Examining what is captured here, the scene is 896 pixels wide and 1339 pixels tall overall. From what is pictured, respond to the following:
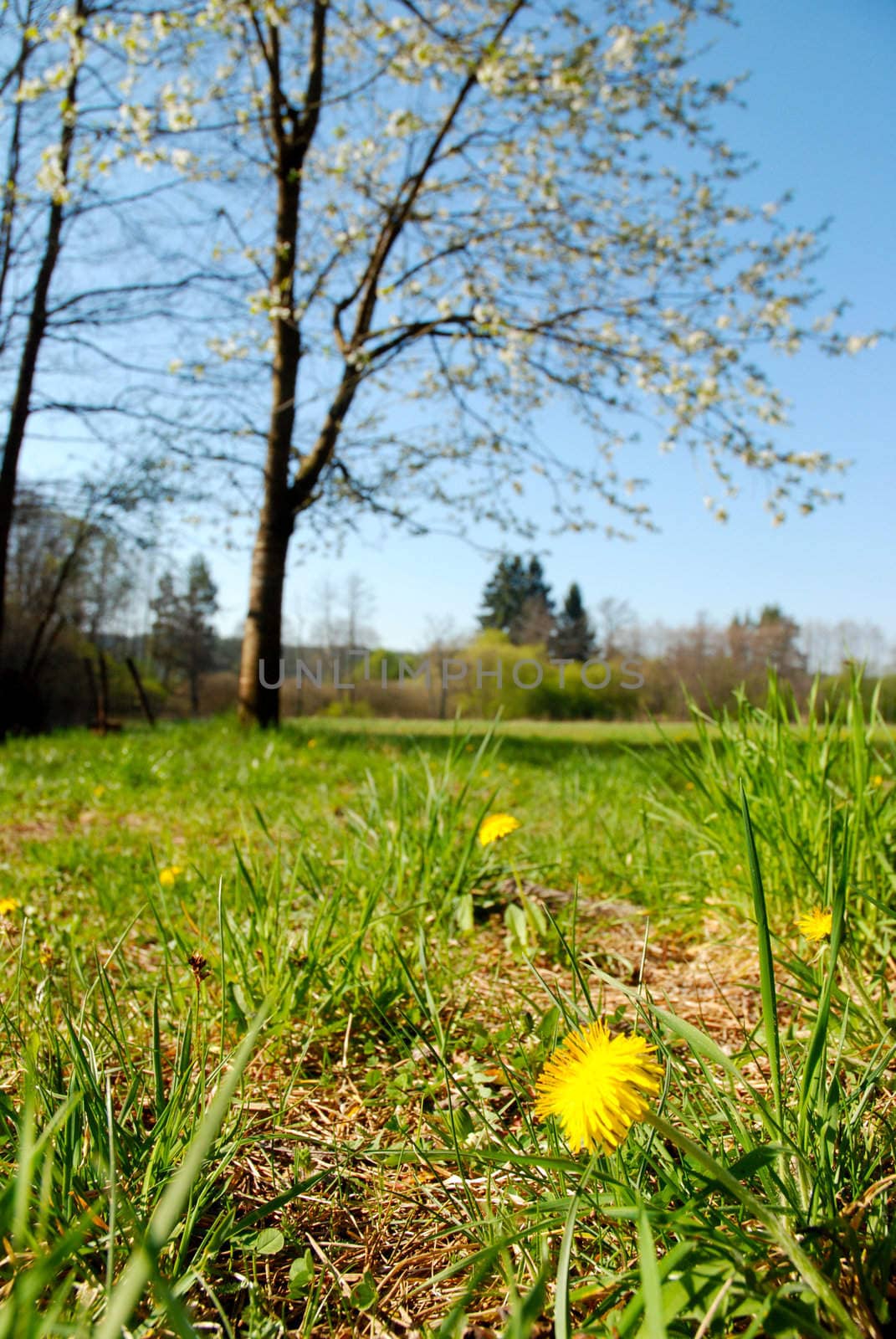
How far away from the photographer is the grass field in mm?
641

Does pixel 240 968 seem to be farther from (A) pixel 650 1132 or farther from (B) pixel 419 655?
(B) pixel 419 655

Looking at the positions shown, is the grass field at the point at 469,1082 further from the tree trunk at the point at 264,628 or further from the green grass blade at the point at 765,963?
the tree trunk at the point at 264,628

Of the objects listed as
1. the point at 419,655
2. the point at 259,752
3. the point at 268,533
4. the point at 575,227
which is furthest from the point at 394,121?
the point at 419,655

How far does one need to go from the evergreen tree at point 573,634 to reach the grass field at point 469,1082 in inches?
718

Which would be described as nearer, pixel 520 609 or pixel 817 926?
pixel 817 926

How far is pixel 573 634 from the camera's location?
26719mm

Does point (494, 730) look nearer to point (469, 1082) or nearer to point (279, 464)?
point (469, 1082)

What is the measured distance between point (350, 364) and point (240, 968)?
791cm

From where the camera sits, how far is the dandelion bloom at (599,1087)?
0.65m

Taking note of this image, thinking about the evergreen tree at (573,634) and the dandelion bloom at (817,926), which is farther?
the evergreen tree at (573,634)

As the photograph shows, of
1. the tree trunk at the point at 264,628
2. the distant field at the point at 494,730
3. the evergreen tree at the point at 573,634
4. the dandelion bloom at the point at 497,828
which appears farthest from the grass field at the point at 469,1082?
the evergreen tree at the point at 573,634

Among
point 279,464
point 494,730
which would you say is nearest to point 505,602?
point 279,464

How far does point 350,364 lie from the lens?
8.20 meters

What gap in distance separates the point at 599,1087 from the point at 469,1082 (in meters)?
0.49
